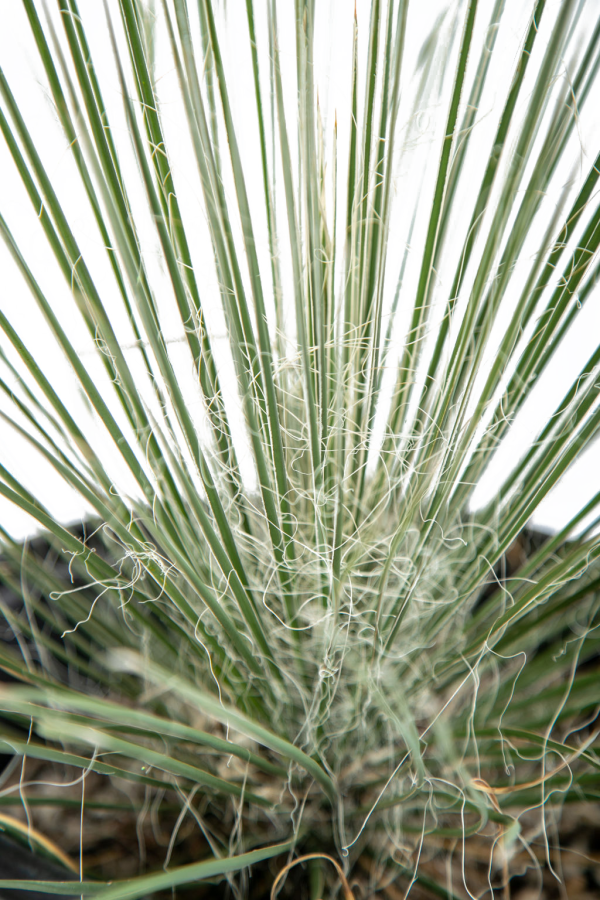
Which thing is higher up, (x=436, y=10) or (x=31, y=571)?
(x=436, y=10)

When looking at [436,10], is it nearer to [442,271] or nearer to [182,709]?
[442,271]

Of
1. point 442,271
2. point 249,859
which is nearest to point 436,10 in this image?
point 442,271

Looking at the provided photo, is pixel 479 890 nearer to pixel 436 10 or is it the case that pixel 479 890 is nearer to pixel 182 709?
pixel 182 709

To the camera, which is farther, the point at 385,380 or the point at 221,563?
the point at 385,380

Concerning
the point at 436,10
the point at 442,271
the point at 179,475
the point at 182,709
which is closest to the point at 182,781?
the point at 182,709

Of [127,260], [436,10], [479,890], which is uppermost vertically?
[436,10]

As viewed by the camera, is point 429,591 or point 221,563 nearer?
point 221,563
